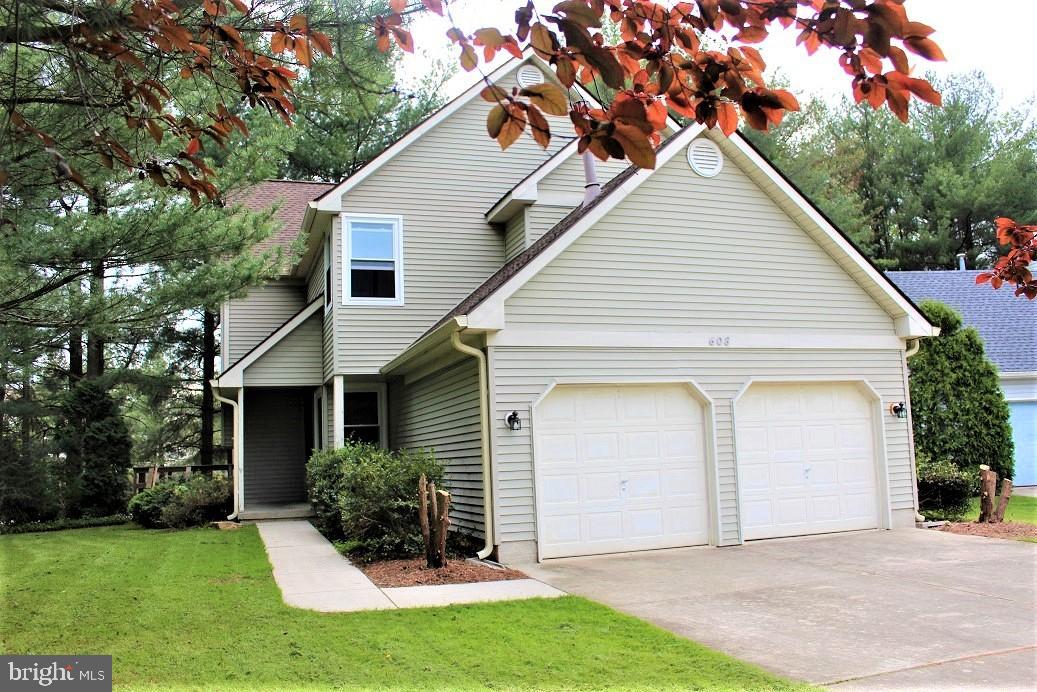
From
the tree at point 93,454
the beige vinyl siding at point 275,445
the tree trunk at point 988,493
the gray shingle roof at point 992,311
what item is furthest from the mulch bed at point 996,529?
the tree at point 93,454

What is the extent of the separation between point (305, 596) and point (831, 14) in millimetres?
7086

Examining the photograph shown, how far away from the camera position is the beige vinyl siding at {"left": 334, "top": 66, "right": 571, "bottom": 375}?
→ 14.6 metres

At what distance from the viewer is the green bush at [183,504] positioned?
15.4 metres

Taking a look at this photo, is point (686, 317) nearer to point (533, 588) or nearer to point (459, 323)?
point (459, 323)

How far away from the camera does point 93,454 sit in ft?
60.5

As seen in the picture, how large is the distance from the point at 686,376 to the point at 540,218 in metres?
4.50

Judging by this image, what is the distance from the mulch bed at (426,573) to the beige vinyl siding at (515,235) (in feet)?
21.4

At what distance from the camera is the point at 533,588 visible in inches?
330

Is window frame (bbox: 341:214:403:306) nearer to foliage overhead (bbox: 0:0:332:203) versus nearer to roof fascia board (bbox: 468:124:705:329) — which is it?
roof fascia board (bbox: 468:124:705:329)

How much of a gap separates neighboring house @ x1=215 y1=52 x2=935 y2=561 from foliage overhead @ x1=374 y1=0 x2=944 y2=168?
721 centimetres

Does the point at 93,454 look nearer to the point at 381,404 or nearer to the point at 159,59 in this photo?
the point at 381,404

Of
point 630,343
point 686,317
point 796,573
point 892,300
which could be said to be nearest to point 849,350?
point 892,300

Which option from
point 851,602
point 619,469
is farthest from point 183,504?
point 851,602

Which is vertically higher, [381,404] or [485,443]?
[381,404]
